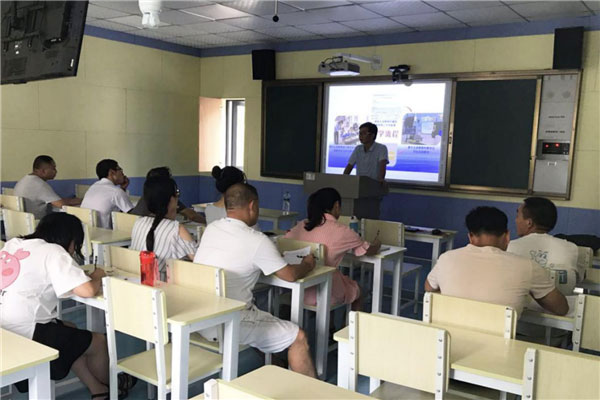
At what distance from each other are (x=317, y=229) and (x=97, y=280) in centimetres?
165

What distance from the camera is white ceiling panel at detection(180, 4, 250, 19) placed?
603 centimetres

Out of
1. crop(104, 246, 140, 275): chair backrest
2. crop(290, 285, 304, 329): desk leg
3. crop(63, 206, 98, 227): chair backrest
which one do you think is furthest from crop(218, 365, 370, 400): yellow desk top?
crop(63, 206, 98, 227): chair backrest

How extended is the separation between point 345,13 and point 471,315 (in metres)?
4.71

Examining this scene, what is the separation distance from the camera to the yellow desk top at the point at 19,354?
5.88ft

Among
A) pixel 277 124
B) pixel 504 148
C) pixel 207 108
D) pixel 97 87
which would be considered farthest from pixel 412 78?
pixel 97 87

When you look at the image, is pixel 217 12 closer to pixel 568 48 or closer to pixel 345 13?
pixel 345 13

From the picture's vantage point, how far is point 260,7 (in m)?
5.93

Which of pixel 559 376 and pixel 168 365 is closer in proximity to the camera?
pixel 559 376

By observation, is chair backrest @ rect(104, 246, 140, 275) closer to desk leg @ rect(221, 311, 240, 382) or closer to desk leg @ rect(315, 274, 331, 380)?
desk leg @ rect(221, 311, 240, 382)

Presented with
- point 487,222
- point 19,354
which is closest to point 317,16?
point 487,222

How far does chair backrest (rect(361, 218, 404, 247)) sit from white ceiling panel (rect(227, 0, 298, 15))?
2696 mm

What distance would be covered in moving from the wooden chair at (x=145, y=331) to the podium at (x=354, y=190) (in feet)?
11.2

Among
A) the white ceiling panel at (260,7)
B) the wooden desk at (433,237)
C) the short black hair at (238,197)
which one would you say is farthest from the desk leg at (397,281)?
the white ceiling panel at (260,7)

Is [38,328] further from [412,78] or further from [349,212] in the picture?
[412,78]
